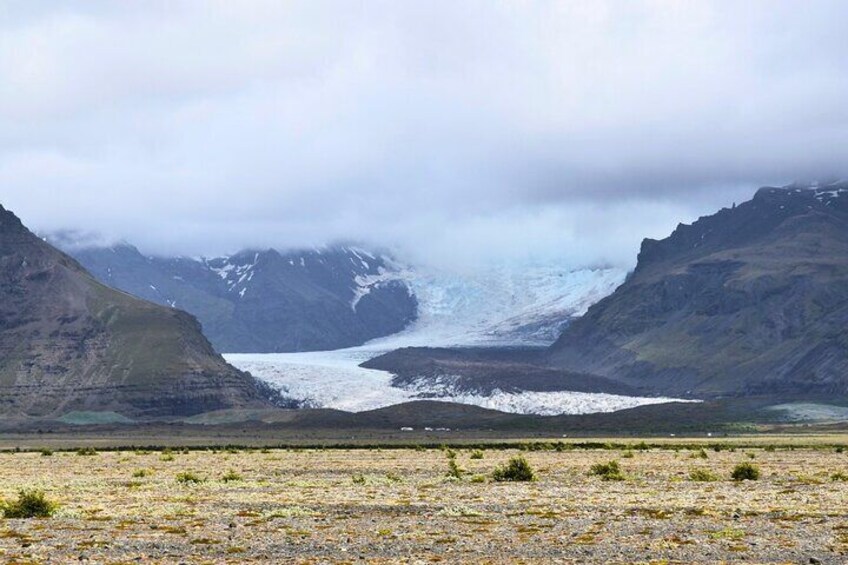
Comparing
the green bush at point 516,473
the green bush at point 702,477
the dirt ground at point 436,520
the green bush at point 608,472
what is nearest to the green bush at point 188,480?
the dirt ground at point 436,520

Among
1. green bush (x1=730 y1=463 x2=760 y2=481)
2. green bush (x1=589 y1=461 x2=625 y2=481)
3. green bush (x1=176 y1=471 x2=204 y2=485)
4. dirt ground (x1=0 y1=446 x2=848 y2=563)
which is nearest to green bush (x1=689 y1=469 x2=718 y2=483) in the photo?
dirt ground (x1=0 y1=446 x2=848 y2=563)

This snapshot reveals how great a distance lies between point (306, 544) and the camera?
32.9 m

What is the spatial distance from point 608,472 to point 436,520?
25525 mm

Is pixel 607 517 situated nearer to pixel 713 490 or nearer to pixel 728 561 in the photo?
pixel 728 561

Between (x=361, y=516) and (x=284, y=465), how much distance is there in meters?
41.5

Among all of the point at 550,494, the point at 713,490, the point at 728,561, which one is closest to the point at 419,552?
the point at 728,561

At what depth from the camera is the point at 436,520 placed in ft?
126

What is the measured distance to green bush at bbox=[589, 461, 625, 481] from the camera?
5953cm

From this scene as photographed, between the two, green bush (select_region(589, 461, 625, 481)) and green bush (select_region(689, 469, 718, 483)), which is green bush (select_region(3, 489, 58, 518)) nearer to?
green bush (select_region(589, 461, 625, 481))

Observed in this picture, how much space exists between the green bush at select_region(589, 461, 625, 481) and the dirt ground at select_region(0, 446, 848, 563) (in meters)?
0.91

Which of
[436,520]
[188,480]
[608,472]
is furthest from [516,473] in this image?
[436,520]

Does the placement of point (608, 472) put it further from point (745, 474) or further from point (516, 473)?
point (745, 474)

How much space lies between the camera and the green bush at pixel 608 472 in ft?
195

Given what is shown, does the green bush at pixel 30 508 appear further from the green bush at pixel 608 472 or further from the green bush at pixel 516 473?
the green bush at pixel 608 472
